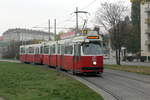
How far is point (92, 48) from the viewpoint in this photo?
21.5 m

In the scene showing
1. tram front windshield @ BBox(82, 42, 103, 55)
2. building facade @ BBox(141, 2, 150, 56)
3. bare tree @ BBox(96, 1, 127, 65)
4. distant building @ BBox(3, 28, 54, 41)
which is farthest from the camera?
distant building @ BBox(3, 28, 54, 41)

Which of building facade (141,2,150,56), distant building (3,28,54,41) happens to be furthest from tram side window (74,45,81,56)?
distant building (3,28,54,41)

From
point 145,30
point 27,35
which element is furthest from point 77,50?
point 27,35

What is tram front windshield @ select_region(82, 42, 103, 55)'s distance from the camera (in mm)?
21406

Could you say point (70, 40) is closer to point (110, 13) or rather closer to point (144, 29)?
point (110, 13)

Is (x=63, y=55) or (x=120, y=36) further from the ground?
(x=120, y=36)

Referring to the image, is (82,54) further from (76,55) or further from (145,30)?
(145,30)

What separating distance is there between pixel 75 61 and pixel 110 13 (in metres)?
19.0

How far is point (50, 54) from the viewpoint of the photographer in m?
33.0

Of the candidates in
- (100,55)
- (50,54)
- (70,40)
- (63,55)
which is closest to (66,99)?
(100,55)

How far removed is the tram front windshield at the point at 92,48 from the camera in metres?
21.4

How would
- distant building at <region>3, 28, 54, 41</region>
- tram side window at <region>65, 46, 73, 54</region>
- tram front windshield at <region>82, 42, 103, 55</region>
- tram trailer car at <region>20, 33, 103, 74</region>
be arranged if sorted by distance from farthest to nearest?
distant building at <region>3, 28, 54, 41</region> < tram side window at <region>65, 46, 73, 54</region> < tram front windshield at <region>82, 42, 103, 55</region> < tram trailer car at <region>20, 33, 103, 74</region>

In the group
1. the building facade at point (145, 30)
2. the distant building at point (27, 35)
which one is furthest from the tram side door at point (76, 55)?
the distant building at point (27, 35)

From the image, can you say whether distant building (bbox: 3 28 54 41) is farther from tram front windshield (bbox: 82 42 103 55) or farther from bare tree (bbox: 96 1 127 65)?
tram front windshield (bbox: 82 42 103 55)
